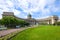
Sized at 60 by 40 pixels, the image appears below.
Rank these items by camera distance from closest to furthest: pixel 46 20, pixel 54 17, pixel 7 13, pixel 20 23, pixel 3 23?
pixel 3 23 → pixel 20 23 → pixel 7 13 → pixel 54 17 → pixel 46 20

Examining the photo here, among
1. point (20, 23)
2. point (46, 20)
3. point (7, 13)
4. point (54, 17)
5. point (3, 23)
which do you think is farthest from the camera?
point (46, 20)

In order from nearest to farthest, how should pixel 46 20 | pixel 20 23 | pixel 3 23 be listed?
1. pixel 3 23
2. pixel 20 23
3. pixel 46 20

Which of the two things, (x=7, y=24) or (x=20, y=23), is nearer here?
(x=7, y=24)

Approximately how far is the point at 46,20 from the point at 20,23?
87076 millimetres

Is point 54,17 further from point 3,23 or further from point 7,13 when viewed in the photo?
point 3,23

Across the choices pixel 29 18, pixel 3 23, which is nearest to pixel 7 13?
pixel 29 18

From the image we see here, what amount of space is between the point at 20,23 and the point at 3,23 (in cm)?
2345

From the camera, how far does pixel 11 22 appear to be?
8506 cm

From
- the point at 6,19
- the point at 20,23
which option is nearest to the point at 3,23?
the point at 6,19

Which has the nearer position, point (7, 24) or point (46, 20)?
point (7, 24)

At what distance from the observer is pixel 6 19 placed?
82.6 meters

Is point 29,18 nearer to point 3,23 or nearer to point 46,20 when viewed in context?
point 46,20

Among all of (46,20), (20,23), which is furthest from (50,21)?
(20,23)

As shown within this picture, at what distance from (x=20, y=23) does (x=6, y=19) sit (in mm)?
21595
